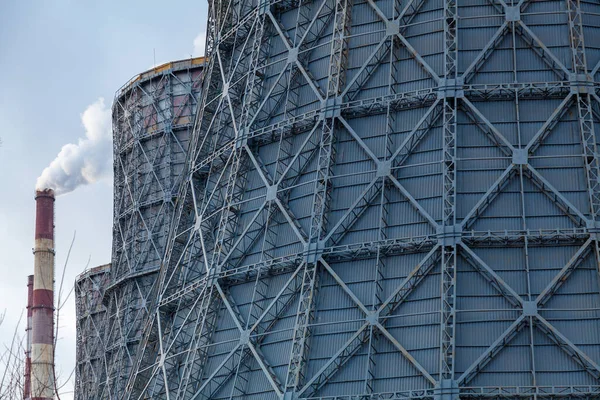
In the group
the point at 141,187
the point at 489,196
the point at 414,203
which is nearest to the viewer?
the point at 489,196

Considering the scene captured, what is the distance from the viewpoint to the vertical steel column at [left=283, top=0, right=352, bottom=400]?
27.9m

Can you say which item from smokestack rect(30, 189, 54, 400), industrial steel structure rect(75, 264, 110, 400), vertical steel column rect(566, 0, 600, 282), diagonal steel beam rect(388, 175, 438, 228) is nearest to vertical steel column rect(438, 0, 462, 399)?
diagonal steel beam rect(388, 175, 438, 228)

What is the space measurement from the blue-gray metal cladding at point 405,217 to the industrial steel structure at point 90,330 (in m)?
24.8

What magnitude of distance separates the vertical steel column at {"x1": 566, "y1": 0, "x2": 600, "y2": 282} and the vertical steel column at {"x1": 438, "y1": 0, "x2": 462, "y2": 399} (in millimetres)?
3157

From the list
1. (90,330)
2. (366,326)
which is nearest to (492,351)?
(366,326)

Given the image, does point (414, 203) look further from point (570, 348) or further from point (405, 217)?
point (570, 348)

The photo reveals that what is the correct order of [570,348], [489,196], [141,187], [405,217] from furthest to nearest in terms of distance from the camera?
[141,187]
[405,217]
[489,196]
[570,348]

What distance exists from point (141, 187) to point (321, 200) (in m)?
25.3

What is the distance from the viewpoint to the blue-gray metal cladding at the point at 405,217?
2658cm

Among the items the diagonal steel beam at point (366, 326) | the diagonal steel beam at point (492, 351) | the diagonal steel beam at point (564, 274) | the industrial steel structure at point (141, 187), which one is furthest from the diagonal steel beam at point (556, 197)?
the industrial steel structure at point (141, 187)

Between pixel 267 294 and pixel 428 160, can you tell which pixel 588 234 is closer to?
pixel 428 160

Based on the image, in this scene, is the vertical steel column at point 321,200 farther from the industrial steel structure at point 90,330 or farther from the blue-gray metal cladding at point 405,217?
the industrial steel structure at point 90,330

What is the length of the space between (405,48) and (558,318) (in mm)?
9025

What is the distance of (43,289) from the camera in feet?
194
